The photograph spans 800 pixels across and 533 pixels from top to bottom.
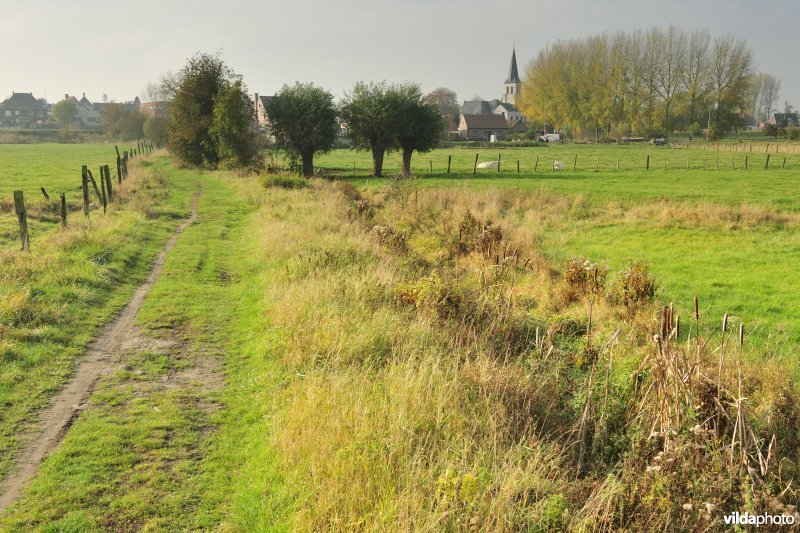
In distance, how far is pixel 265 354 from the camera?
31.2 feet

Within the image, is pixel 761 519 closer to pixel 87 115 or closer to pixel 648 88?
pixel 648 88

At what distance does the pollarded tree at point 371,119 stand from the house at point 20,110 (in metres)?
168

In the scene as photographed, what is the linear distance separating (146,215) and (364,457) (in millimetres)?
20731

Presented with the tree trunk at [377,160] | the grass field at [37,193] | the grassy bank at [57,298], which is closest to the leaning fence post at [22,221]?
the grassy bank at [57,298]

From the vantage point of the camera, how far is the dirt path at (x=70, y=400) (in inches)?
246

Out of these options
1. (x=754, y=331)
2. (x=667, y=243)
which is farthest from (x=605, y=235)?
(x=754, y=331)

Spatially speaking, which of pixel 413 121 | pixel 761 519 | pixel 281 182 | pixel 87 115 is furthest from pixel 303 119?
pixel 87 115

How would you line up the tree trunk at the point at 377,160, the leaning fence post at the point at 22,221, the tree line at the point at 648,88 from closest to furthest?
the leaning fence post at the point at 22,221
the tree trunk at the point at 377,160
the tree line at the point at 648,88

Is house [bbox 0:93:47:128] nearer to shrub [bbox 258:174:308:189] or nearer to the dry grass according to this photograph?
shrub [bbox 258:174:308:189]

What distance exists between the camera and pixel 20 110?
604 ft

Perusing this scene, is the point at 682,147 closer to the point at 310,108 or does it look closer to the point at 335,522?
the point at 310,108

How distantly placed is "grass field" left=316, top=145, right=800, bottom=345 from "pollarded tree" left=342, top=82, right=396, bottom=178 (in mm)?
3326

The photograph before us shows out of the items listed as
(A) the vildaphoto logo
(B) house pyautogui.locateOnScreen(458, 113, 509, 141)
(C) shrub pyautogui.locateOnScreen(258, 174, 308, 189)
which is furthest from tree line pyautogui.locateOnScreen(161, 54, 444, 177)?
(B) house pyautogui.locateOnScreen(458, 113, 509, 141)

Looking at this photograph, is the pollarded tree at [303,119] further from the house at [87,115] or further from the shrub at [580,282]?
the house at [87,115]
